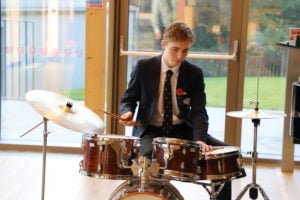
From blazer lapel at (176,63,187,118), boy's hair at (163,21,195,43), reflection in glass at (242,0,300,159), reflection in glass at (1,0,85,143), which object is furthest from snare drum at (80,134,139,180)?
reflection in glass at (1,0,85,143)

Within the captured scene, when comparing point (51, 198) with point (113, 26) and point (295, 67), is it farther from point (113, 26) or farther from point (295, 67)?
point (295, 67)

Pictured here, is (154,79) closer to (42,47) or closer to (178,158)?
(178,158)

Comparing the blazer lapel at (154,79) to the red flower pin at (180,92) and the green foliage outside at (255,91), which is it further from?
the green foliage outside at (255,91)

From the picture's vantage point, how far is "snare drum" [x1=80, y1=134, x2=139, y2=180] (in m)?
2.62

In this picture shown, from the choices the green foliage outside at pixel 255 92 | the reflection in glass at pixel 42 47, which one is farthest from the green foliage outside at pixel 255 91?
the reflection in glass at pixel 42 47

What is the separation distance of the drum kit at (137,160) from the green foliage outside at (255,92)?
1724mm

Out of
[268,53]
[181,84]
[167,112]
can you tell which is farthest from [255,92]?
[167,112]

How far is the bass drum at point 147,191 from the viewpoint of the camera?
2.44 meters

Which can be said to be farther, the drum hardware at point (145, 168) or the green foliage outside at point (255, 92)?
the green foliage outside at point (255, 92)

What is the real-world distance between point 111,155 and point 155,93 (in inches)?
23.1

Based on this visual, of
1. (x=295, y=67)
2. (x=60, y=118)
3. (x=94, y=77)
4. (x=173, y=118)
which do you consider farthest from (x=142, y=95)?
(x=295, y=67)

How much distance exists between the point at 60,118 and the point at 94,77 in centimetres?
194

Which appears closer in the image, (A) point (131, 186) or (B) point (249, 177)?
(A) point (131, 186)

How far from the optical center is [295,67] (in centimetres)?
427
